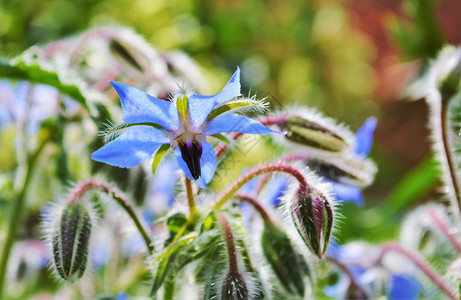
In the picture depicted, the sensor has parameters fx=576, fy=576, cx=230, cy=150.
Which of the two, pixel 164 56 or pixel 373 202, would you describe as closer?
pixel 164 56

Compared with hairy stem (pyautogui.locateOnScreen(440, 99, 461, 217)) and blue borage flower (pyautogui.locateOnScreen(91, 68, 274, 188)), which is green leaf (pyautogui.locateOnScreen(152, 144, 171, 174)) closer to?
blue borage flower (pyautogui.locateOnScreen(91, 68, 274, 188))

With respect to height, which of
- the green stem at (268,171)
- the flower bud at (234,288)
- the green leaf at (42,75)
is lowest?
the flower bud at (234,288)

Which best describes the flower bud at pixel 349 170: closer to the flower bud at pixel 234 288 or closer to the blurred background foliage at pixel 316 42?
the flower bud at pixel 234 288

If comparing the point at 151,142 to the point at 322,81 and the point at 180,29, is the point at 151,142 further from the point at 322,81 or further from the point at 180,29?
the point at 322,81

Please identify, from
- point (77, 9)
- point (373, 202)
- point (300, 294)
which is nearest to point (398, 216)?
point (373, 202)

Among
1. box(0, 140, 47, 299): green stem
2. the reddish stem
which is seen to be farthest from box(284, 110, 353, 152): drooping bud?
box(0, 140, 47, 299): green stem

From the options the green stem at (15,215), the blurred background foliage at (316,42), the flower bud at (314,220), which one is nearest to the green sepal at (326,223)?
the flower bud at (314,220)
